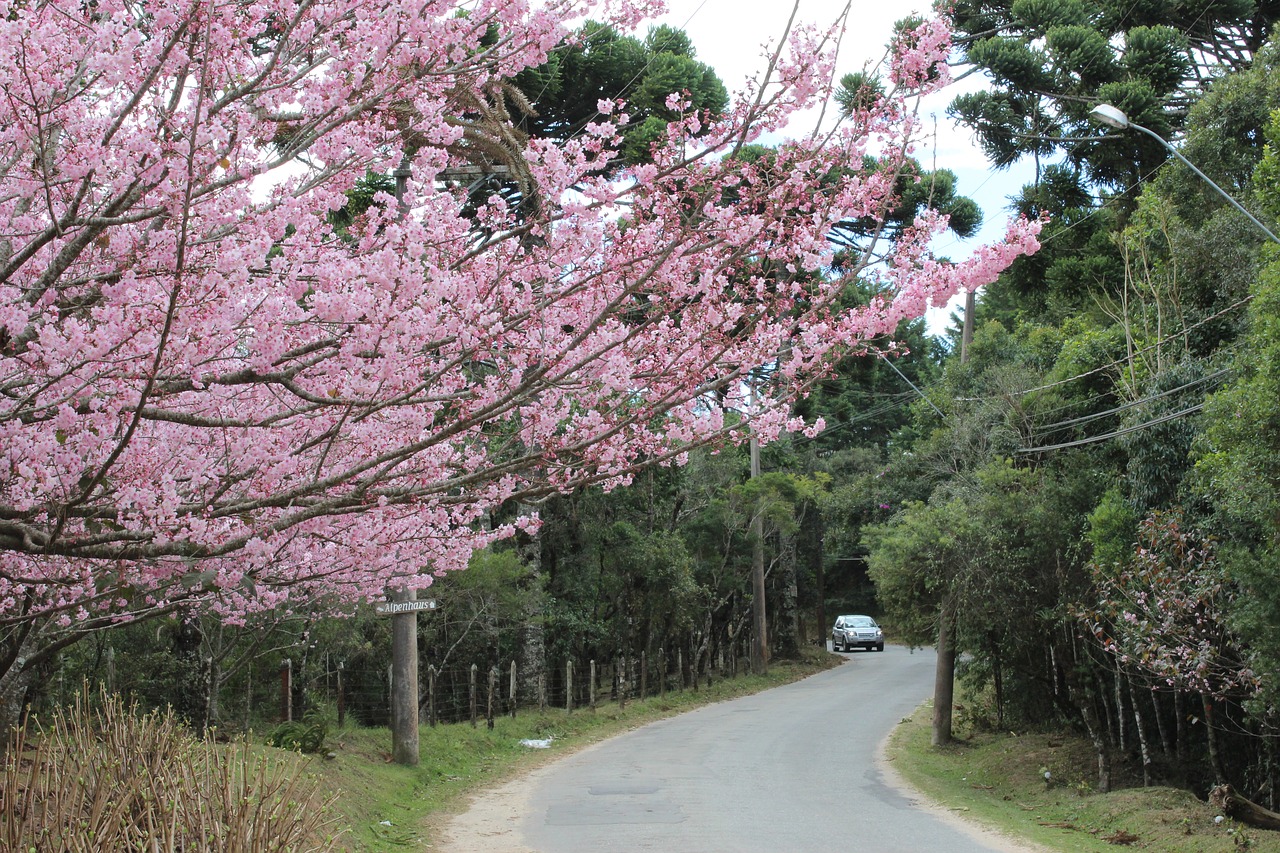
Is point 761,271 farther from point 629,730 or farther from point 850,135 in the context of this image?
point 629,730

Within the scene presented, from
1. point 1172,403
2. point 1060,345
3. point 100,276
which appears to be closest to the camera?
point 100,276

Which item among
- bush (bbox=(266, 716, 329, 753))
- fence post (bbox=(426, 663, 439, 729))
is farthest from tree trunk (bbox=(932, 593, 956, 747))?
bush (bbox=(266, 716, 329, 753))

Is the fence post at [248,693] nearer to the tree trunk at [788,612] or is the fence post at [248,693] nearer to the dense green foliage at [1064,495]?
the dense green foliage at [1064,495]

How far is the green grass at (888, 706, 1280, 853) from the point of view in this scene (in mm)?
9734

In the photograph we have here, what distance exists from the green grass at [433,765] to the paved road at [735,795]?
2.44ft

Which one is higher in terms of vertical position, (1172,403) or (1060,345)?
(1060,345)

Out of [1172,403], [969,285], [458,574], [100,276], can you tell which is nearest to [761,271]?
[969,285]

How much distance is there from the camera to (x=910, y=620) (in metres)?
16.7

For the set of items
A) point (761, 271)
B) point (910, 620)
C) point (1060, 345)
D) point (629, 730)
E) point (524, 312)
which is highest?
point (1060, 345)

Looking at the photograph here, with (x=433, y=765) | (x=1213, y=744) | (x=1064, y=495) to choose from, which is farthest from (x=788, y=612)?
(x=1213, y=744)

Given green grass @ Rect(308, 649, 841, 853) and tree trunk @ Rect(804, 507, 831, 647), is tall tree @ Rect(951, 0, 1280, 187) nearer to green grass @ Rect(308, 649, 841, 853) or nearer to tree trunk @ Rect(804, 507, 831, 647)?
green grass @ Rect(308, 649, 841, 853)

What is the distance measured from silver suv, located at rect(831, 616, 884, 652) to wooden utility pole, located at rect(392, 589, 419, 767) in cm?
3029

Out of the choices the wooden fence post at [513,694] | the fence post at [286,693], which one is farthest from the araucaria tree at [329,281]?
the wooden fence post at [513,694]

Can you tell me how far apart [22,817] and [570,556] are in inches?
723
